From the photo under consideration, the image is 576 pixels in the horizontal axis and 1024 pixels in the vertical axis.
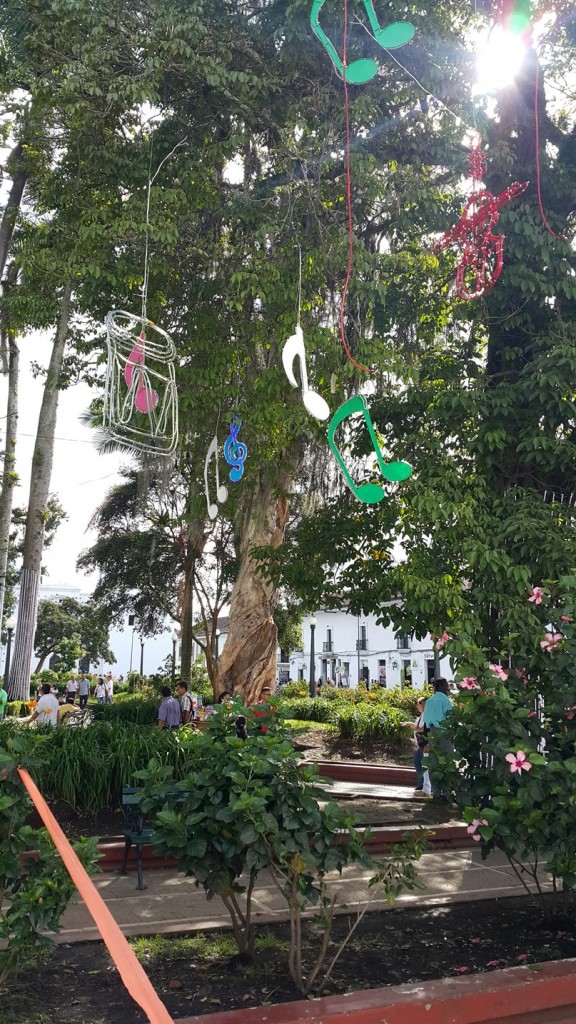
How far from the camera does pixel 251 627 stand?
1534 cm

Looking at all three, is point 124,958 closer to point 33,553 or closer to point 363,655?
point 33,553

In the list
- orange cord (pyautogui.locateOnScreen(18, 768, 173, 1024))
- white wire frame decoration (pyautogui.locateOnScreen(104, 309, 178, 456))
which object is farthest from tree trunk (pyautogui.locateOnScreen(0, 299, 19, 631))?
orange cord (pyautogui.locateOnScreen(18, 768, 173, 1024))

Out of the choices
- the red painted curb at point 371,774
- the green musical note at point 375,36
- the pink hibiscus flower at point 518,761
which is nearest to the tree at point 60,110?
the green musical note at point 375,36

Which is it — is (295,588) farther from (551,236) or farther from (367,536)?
(551,236)

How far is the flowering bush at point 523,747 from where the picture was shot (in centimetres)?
430

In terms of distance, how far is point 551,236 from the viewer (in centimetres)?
809

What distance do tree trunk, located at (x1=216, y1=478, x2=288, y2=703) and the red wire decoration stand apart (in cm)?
724

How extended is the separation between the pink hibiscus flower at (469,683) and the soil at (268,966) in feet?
4.51

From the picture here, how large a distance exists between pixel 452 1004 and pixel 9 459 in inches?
689

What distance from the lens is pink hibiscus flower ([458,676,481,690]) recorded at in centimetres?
461

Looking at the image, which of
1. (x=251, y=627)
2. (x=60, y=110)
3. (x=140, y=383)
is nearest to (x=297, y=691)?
(x=251, y=627)

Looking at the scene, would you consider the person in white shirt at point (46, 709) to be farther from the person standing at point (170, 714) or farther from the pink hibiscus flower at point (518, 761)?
the pink hibiscus flower at point (518, 761)

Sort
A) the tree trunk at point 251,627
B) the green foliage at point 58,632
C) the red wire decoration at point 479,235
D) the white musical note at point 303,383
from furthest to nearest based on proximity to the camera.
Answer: the green foliage at point 58,632, the tree trunk at point 251,627, the red wire decoration at point 479,235, the white musical note at point 303,383

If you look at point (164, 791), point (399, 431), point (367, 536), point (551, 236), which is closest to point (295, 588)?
point (367, 536)
